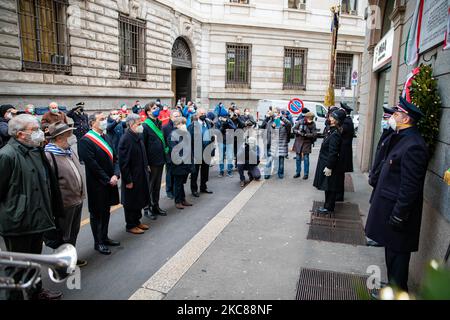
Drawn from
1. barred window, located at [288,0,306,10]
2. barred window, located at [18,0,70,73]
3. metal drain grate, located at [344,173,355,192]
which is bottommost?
metal drain grate, located at [344,173,355,192]

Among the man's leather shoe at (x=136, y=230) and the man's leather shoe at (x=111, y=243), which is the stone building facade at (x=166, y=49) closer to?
the man's leather shoe at (x=136, y=230)

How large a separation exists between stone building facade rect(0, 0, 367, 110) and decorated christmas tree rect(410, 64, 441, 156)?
408 inches

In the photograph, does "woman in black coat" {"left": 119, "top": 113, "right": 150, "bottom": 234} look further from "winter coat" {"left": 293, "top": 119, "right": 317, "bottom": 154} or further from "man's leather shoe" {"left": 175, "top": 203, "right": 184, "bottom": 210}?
"winter coat" {"left": 293, "top": 119, "right": 317, "bottom": 154}

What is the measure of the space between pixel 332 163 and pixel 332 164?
0.02 metres

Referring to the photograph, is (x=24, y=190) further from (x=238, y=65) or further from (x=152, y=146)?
(x=238, y=65)

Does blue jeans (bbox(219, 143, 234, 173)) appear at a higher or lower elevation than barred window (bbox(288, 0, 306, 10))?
lower

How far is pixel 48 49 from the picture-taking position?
11.9m

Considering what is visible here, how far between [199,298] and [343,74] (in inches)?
1068

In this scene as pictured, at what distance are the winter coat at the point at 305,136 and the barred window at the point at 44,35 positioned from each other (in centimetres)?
854

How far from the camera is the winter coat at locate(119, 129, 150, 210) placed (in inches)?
218

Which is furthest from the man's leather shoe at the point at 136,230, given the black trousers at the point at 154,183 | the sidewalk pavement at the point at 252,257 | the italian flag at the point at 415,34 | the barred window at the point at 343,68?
the barred window at the point at 343,68

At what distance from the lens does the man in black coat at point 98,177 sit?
4758 mm

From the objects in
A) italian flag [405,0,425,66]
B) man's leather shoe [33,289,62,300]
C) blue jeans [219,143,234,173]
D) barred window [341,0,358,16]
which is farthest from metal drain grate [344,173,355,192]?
barred window [341,0,358,16]

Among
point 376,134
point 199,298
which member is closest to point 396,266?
point 199,298
